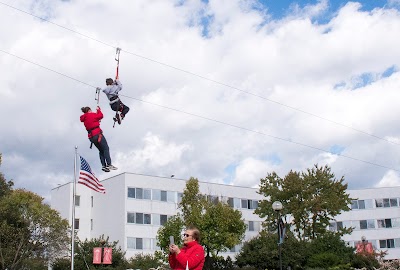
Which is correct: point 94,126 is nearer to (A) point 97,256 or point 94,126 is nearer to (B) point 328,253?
(A) point 97,256

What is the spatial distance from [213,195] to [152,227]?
8860mm

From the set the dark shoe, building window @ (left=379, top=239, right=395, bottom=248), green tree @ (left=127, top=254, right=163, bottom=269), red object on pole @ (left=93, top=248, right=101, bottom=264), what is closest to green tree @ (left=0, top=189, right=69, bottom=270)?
green tree @ (left=127, top=254, right=163, bottom=269)

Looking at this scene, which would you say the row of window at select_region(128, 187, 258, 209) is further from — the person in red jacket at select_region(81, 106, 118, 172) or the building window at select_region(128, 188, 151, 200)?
the person in red jacket at select_region(81, 106, 118, 172)

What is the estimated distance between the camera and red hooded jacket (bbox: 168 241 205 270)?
27.7 feet

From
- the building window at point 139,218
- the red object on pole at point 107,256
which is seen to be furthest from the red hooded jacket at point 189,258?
the building window at point 139,218

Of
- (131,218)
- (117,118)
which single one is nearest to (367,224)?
(131,218)

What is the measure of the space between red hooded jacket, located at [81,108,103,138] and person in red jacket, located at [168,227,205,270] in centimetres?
556

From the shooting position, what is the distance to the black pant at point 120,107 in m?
14.0

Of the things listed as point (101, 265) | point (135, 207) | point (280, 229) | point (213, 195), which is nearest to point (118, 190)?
point (135, 207)

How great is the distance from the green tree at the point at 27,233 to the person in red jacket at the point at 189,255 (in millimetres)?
35341

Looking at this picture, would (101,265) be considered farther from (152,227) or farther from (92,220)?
(92,220)

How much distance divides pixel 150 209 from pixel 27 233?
18.9 m

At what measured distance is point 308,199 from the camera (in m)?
43.5

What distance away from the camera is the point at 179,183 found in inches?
2478
